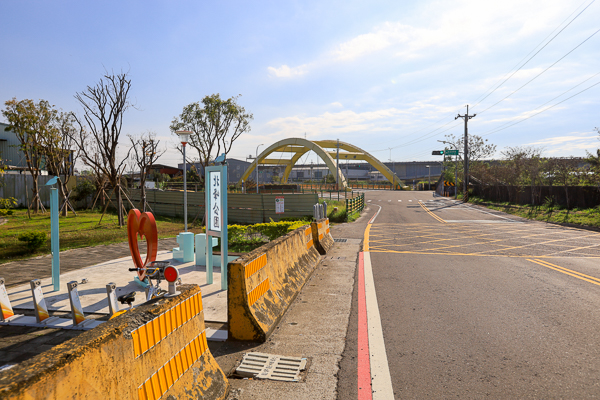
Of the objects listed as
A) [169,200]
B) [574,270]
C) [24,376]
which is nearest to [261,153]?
[169,200]

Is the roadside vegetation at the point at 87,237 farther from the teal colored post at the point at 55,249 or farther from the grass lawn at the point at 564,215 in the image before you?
the grass lawn at the point at 564,215

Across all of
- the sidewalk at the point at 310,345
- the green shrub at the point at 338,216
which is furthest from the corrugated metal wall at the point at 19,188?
the sidewalk at the point at 310,345

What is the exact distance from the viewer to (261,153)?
8938 cm

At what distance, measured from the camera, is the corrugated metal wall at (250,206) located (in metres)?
24.5

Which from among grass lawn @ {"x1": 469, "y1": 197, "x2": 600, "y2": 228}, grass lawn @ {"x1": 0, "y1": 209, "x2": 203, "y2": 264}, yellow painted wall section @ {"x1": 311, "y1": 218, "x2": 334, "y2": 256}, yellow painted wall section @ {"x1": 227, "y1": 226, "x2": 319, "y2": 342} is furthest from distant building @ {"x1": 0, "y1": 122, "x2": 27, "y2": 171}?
grass lawn @ {"x1": 469, "y1": 197, "x2": 600, "y2": 228}

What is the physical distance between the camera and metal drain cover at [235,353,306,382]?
157 inches

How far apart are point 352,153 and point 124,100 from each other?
7478 centimetres

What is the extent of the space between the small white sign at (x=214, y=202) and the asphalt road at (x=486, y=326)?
3.16 meters

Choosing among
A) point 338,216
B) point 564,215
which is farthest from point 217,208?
point 564,215

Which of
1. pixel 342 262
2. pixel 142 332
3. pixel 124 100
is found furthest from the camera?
pixel 124 100

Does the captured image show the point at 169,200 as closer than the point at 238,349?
No

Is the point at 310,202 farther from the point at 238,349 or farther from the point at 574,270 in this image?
the point at 238,349

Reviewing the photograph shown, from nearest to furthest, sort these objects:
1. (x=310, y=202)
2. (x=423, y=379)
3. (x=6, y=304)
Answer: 1. (x=423, y=379)
2. (x=6, y=304)
3. (x=310, y=202)

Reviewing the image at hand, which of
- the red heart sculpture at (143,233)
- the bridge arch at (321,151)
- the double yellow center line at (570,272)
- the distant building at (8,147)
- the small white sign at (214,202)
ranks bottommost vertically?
the double yellow center line at (570,272)
